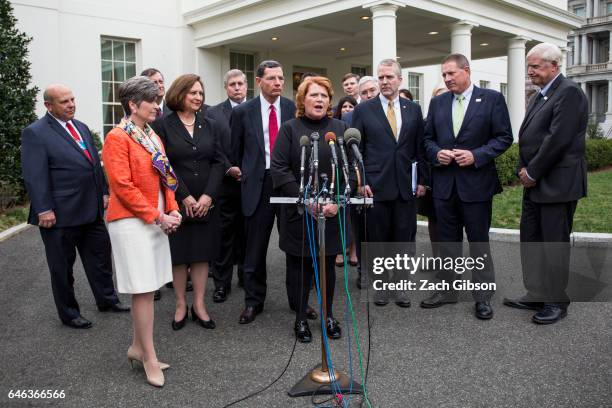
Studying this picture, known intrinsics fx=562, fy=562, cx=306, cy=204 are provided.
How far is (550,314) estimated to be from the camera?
189 inches

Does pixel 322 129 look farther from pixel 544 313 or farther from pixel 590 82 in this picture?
pixel 590 82

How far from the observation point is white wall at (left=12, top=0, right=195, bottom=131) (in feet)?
43.8

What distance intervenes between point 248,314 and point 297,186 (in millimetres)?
1332

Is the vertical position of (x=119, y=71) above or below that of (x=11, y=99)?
above

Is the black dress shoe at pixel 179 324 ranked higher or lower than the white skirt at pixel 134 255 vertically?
lower

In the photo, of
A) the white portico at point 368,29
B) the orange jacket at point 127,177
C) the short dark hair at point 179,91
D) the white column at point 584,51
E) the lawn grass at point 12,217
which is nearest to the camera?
the orange jacket at point 127,177

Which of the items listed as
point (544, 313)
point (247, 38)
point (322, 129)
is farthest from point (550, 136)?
point (247, 38)

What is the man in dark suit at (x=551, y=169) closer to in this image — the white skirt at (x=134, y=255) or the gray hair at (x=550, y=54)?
the gray hair at (x=550, y=54)

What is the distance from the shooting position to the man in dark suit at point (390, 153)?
5312 mm

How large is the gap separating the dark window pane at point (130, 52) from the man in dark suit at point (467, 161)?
12.5 metres

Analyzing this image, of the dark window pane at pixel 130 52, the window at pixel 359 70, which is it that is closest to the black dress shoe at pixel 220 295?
the dark window pane at pixel 130 52

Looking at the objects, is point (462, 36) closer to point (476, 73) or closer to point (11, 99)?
point (11, 99)

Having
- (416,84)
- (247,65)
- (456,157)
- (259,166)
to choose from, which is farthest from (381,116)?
(416,84)

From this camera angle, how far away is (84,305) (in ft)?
18.0
